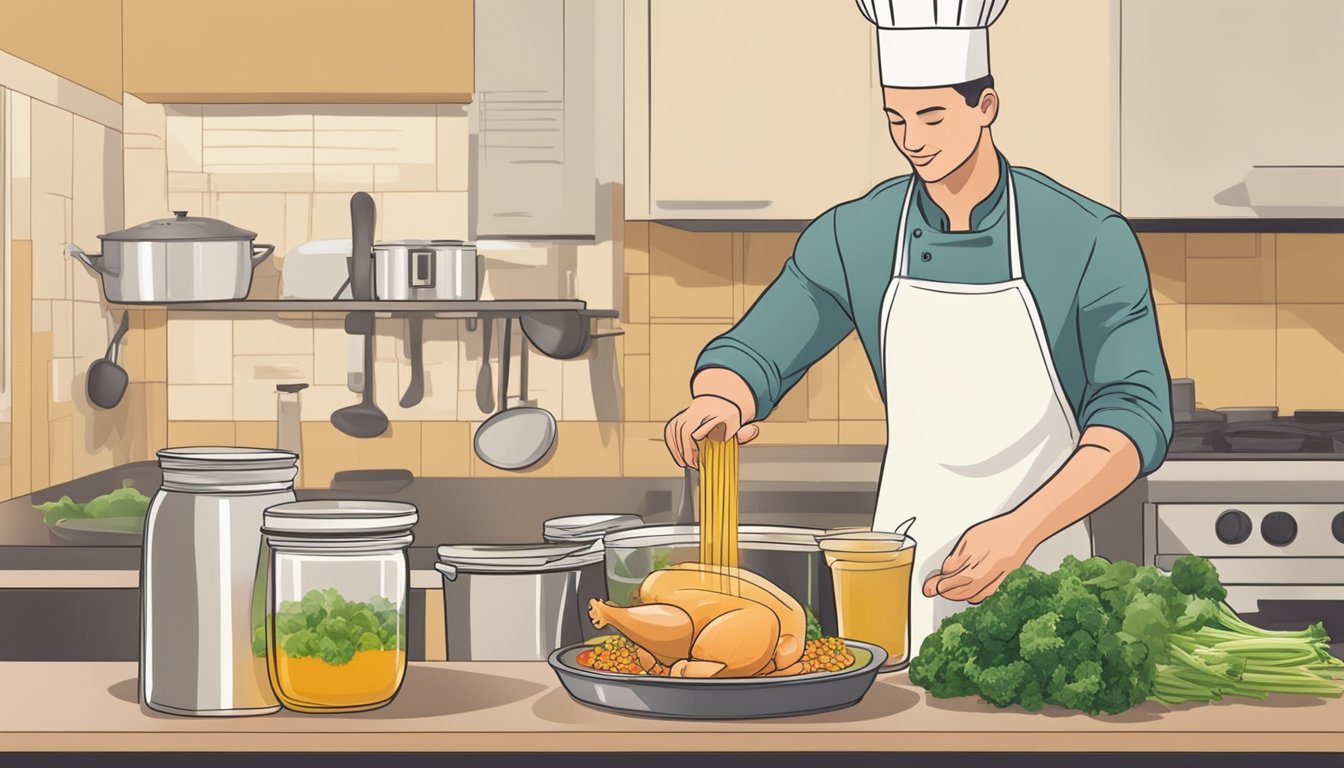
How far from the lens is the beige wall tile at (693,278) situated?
129 inches

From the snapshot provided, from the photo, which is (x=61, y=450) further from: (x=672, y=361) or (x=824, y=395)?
(x=824, y=395)

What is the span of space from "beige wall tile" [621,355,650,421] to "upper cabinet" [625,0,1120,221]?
18.5 inches

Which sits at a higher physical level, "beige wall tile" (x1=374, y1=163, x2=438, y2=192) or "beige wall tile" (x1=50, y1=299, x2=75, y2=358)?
"beige wall tile" (x1=374, y1=163, x2=438, y2=192)

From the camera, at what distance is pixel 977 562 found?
4.47ft

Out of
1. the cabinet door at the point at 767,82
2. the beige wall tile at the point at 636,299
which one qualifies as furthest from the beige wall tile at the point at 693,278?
the cabinet door at the point at 767,82

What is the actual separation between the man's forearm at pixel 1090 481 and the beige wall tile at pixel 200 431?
2172 millimetres

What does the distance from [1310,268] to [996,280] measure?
1.53m

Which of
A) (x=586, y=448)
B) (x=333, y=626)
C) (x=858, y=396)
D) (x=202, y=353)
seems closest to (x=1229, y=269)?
(x=858, y=396)

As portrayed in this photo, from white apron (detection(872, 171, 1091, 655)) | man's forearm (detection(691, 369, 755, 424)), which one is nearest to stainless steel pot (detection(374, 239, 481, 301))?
white apron (detection(872, 171, 1091, 655))

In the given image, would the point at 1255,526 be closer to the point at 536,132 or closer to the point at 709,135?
the point at 709,135

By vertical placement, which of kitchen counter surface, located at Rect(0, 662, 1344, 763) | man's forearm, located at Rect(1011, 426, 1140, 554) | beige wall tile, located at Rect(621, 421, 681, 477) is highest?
man's forearm, located at Rect(1011, 426, 1140, 554)

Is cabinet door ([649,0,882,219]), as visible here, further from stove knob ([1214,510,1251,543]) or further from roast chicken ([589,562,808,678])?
roast chicken ([589,562,808,678])

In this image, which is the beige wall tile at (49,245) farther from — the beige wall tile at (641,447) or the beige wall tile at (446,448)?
the beige wall tile at (641,447)

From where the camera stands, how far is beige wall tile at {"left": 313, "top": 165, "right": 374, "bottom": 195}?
3.24 metres
